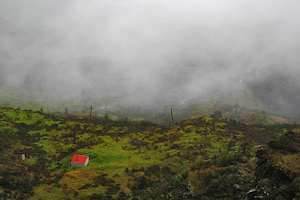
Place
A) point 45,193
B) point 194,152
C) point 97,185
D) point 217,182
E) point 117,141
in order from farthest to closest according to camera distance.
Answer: point 117,141 → point 194,152 → point 97,185 → point 45,193 → point 217,182

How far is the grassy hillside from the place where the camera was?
27938 millimetres

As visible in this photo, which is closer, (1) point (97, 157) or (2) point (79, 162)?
(2) point (79, 162)

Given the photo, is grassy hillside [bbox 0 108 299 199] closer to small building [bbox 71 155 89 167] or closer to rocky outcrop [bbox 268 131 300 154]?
small building [bbox 71 155 89 167]

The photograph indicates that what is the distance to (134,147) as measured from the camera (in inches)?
2052

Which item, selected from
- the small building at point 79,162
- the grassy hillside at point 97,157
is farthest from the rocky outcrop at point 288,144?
the small building at point 79,162

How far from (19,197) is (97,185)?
10690mm

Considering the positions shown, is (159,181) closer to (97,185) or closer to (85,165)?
(97,185)

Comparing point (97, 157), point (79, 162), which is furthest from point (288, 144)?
point (97, 157)

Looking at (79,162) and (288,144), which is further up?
(288,144)

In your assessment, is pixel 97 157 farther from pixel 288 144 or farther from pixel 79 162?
pixel 288 144

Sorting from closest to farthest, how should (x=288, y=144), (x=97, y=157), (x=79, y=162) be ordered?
(x=288, y=144) < (x=79, y=162) < (x=97, y=157)

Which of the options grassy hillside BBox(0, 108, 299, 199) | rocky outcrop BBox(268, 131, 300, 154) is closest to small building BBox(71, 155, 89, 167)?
grassy hillside BBox(0, 108, 299, 199)

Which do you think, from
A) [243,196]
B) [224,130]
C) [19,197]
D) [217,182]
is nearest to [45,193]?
[19,197]

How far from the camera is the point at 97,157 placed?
42938 millimetres
